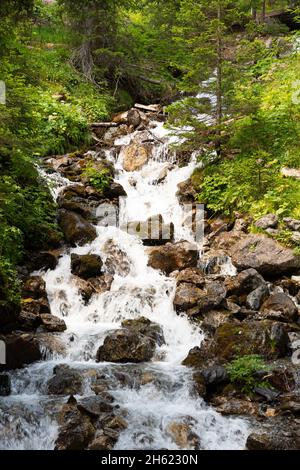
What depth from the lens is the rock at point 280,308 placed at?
30.1 feet

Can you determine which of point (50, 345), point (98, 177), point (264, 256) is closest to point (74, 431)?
point (50, 345)

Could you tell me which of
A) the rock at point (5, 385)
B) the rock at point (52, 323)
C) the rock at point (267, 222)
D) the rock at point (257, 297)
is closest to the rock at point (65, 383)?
the rock at point (5, 385)

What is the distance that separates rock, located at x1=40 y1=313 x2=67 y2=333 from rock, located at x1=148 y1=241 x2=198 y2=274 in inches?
120

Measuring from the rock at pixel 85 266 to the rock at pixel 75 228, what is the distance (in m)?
1.02

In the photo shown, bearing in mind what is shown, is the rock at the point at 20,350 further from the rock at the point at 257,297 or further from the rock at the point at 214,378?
the rock at the point at 257,297

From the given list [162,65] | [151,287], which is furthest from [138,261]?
[162,65]

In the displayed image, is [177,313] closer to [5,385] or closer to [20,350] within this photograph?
[20,350]

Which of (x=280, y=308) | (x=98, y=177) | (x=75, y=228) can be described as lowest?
(x=280, y=308)

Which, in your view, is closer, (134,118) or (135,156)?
(135,156)

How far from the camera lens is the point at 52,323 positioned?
959cm

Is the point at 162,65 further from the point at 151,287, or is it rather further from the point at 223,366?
the point at 223,366

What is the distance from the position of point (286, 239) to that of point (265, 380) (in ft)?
13.9

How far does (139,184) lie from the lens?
50.8 ft

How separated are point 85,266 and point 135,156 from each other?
625 cm
